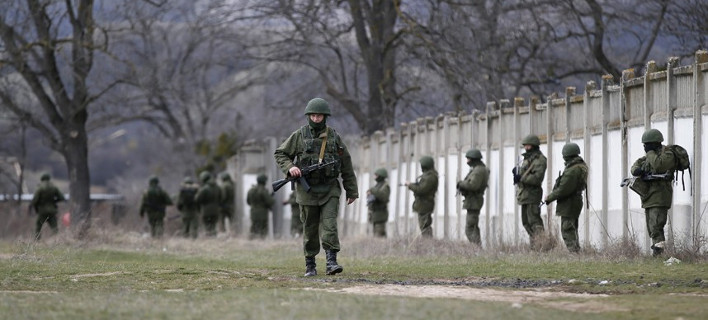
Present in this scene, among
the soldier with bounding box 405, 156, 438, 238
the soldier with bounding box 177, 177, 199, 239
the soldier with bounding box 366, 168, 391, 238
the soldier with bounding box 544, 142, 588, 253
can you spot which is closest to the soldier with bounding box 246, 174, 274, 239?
the soldier with bounding box 177, 177, 199, 239

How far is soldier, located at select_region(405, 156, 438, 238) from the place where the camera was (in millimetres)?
25328

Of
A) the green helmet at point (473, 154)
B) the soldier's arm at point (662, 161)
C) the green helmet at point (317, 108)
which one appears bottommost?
the soldier's arm at point (662, 161)

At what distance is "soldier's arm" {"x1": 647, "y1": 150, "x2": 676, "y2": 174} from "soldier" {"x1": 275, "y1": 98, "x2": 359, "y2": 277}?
13.6 ft

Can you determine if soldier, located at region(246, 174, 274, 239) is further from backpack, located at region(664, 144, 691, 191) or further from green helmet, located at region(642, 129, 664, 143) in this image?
backpack, located at region(664, 144, 691, 191)

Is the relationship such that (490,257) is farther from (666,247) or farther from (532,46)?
(532,46)

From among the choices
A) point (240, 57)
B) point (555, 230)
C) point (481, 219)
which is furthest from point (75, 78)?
point (555, 230)

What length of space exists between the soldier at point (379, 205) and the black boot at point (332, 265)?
13.3m

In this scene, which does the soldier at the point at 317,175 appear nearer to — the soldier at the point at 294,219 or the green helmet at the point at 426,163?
the green helmet at the point at 426,163

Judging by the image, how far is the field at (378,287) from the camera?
10391 mm

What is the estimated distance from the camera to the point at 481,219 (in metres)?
26.1

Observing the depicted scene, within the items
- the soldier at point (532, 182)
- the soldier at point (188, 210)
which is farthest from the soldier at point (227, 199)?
the soldier at point (532, 182)

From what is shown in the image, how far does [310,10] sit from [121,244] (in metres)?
10.8

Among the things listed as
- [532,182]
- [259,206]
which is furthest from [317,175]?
[259,206]

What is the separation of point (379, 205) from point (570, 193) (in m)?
10.0
